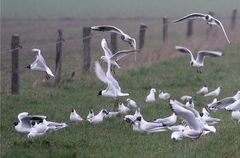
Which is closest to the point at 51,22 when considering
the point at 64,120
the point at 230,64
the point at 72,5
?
the point at 72,5

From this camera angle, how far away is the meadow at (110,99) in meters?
9.84

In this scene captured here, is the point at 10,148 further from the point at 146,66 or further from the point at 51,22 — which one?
the point at 51,22

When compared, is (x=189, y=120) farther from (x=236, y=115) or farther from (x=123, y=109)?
(x=123, y=109)

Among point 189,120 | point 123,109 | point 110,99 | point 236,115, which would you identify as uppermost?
point 189,120

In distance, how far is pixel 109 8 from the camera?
165 feet

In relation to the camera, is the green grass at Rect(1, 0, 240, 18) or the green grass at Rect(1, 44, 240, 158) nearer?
the green grass at Rect(1, 44, 240, 158)

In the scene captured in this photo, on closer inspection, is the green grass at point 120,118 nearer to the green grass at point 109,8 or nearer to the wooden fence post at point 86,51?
the wooden fence post at point 86,51

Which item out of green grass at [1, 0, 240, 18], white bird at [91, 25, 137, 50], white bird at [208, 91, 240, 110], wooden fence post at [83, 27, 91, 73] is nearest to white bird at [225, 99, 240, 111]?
white bird at [208, 91, 240, 110]

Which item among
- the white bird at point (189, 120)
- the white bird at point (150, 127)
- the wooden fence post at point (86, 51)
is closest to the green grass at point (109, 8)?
the wooden fence post at point (86, 51)

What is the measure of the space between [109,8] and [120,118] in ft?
125

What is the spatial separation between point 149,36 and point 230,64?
11575 mm

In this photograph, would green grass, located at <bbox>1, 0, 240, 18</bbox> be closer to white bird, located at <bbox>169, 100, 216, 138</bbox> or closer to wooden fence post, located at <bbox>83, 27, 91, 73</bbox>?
wooden fence post, located at <bbox>83, 27, 91, 73</bbox>

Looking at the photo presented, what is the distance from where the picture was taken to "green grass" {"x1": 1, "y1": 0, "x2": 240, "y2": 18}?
44000 mm

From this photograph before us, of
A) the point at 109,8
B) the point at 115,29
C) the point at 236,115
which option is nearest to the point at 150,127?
the point at 236,115
